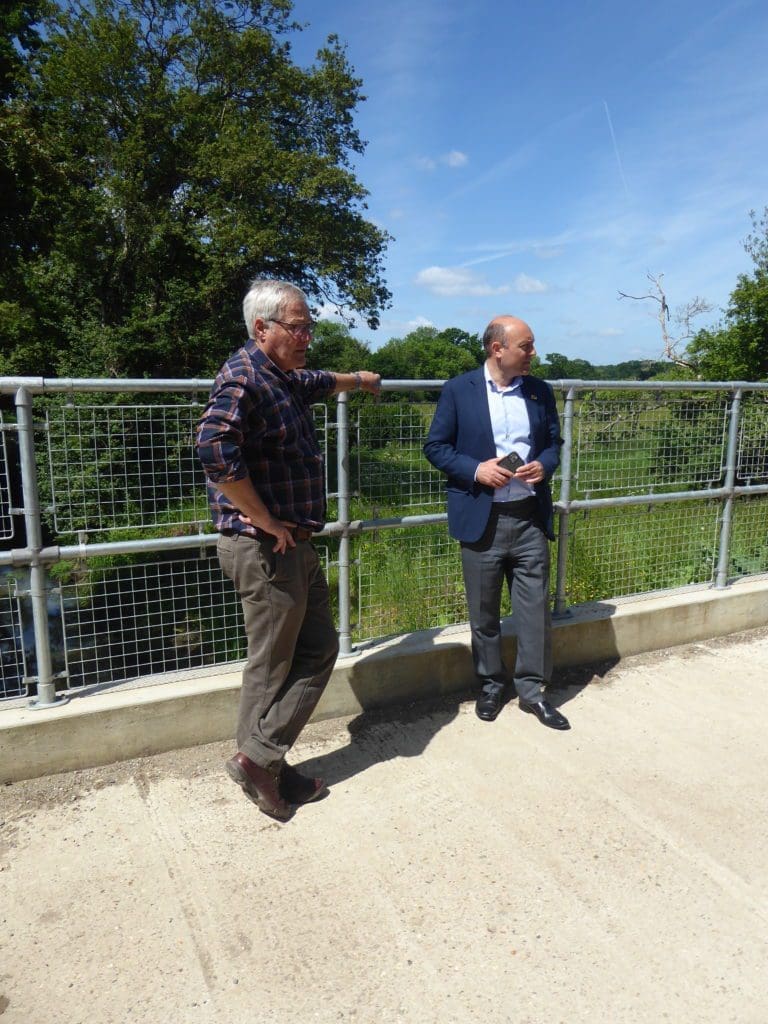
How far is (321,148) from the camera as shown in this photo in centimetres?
2441

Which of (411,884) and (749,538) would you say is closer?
(411,884)

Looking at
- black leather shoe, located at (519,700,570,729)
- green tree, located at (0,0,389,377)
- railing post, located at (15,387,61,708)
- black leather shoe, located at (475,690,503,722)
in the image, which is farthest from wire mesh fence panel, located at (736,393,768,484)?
green tree, located at (0,0,389,377)

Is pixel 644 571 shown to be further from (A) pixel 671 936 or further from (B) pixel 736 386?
(A) pixel 671 936

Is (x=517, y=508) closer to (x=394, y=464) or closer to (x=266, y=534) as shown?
(x=394, y=464)

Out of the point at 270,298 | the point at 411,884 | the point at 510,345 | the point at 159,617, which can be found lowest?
the point at 411,884

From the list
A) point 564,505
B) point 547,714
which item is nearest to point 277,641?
point 547,714

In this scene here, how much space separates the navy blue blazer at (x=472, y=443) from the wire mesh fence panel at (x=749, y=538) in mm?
2148

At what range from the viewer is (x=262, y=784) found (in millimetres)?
2904

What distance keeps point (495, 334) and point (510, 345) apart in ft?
0.34

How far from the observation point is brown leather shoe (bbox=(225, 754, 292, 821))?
2.90 m

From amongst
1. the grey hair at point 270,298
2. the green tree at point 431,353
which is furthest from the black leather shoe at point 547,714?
the green tree at point 431,353

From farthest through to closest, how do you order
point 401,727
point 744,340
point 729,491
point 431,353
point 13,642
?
point 431,353, point 744,340, point 729,491, point 401,727, point 13,642

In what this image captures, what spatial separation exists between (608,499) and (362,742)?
2.20 m

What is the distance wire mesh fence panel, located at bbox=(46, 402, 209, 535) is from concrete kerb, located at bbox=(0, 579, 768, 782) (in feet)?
2.62
